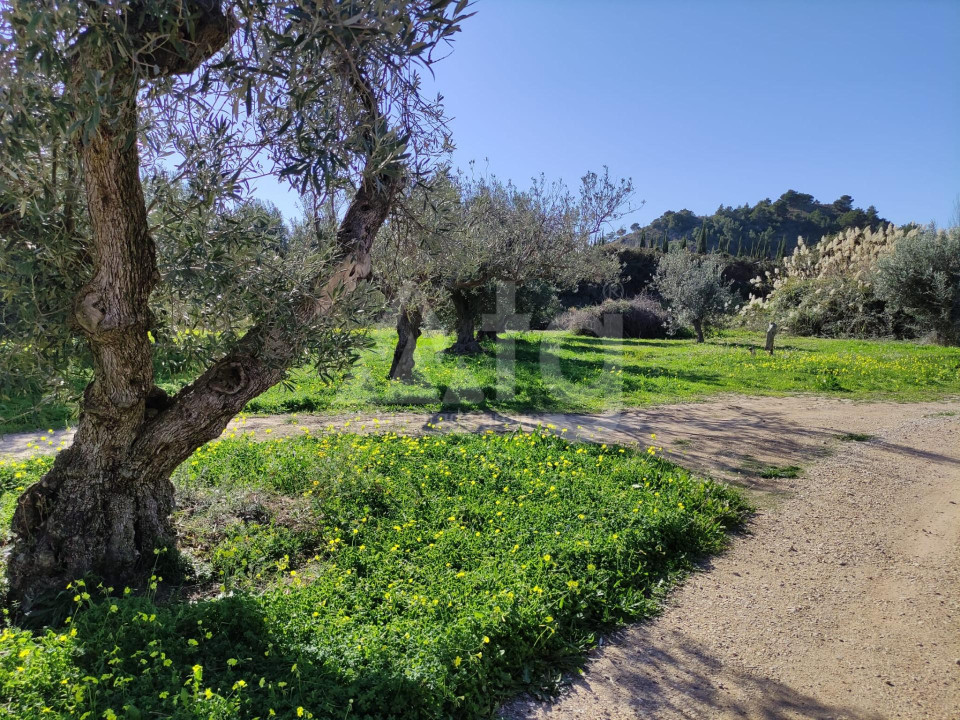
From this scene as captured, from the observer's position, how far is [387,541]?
473cm

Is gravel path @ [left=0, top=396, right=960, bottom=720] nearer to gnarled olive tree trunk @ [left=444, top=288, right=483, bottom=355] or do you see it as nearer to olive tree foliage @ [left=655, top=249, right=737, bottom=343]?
gnarled olive tree trunk @ [left=444, top=288, right=483, bottom=355]

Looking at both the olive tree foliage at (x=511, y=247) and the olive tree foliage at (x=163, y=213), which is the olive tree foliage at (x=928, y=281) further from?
the olive tree foliage at (x=163, y=213)

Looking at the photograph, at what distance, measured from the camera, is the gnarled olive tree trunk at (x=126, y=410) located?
145 inches

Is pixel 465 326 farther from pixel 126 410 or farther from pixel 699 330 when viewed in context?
pixel 126 410

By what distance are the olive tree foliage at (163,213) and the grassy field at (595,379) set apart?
10.9 feet

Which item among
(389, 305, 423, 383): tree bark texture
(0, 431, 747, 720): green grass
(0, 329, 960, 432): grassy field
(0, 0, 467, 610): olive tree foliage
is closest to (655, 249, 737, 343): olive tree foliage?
(0, 329, 960, 432): grassy field

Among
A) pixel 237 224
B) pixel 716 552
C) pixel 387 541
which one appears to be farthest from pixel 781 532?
pixel 237 224

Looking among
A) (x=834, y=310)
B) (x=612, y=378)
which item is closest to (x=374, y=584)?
(x=612, y=378)

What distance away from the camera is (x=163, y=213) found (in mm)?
4266

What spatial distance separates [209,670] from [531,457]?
4.36 meters

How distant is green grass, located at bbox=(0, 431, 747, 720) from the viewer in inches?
115

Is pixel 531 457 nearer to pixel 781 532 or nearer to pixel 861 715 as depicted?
pixel 781 532

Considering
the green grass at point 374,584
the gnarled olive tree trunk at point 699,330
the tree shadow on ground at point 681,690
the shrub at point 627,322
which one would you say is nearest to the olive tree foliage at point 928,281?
the gnarled olive tree trunk at point 699,330

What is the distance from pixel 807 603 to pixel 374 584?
3.08 meters
